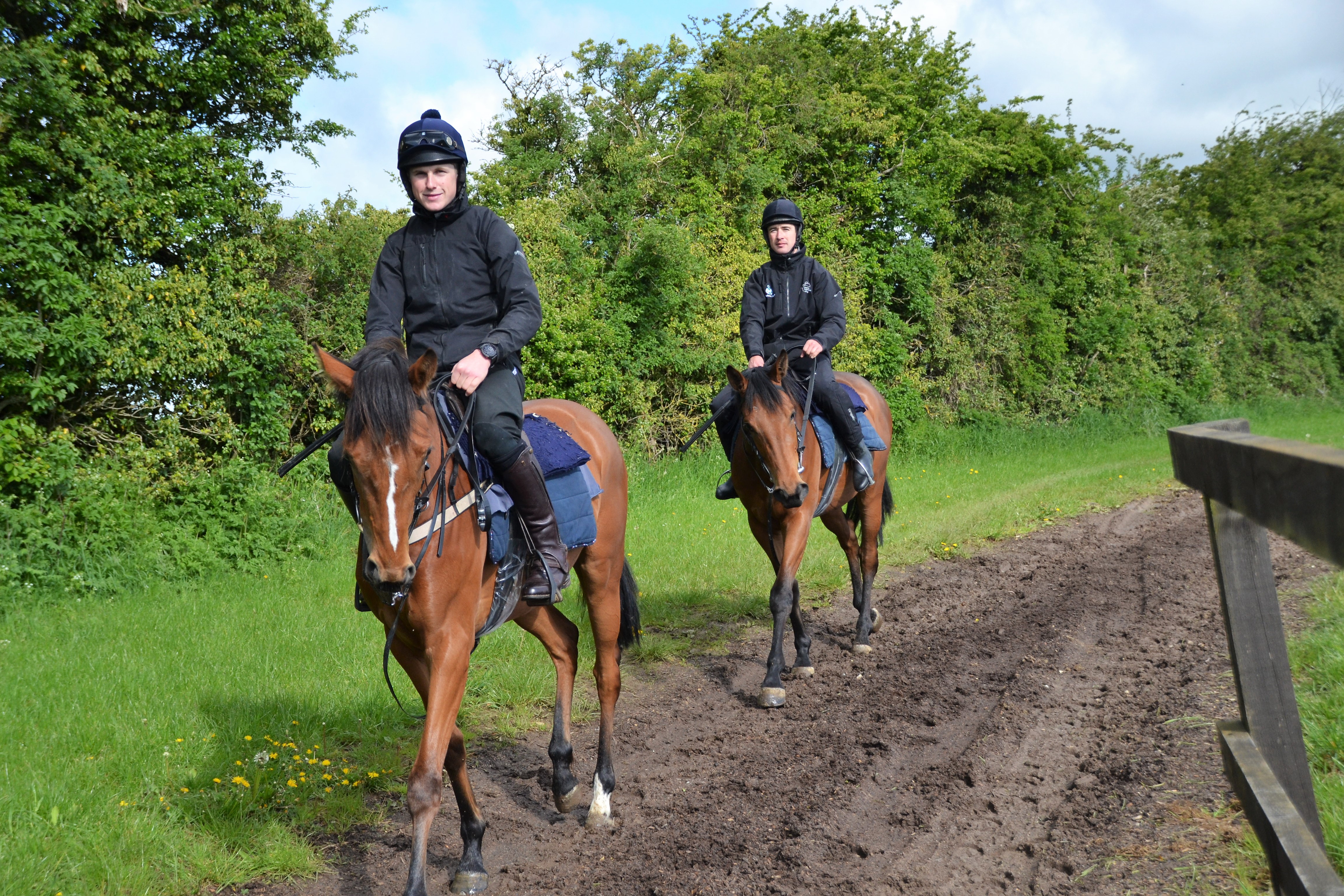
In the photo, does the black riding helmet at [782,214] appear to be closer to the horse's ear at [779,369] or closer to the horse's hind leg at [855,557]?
the horse's ear at [779,369]

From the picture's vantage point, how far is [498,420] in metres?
4.02

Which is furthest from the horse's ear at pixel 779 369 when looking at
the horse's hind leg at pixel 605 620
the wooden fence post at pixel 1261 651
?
the wooden fence post at pixel 1261 651

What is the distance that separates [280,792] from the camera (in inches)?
176

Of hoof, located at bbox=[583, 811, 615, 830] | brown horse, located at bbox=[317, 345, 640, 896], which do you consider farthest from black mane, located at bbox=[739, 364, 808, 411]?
hoof, located at bbox=[583, 811, 615, 830]

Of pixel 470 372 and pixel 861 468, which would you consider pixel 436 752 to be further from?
pixel 861 468

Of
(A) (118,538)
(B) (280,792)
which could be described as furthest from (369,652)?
(A) (118,538)

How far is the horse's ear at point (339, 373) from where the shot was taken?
11.1 feet

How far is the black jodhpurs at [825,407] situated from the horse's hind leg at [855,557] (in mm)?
709

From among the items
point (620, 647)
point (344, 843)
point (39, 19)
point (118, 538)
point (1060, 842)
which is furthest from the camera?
point (39, 19)

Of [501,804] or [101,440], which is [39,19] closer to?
[101,440]

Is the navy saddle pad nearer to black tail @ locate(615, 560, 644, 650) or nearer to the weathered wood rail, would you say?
black tail @ locate(615, 560, 644, 650)

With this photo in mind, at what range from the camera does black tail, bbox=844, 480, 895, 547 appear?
8.41m

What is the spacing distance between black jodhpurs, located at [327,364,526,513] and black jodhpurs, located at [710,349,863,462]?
332 centimetres

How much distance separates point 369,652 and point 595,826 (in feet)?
9.26
